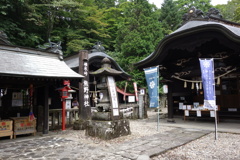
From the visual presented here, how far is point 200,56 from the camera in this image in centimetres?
1062

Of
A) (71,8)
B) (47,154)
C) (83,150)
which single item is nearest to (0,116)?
(47,154)

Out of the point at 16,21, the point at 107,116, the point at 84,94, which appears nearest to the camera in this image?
the point at 107,116

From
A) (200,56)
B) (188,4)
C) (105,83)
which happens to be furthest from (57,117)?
(188,4)

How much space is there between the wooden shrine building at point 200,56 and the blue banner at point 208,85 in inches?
75.7

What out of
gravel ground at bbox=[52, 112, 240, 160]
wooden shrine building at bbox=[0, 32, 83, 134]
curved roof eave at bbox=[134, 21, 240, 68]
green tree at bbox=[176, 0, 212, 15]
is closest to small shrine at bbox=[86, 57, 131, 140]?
gravel ground at bbox=[52, 112, 240, 160]

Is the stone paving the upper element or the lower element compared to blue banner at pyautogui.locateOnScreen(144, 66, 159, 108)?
lower

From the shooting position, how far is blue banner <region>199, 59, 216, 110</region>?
654 cm

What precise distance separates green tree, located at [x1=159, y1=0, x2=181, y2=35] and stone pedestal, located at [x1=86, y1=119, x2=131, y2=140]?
23.5m

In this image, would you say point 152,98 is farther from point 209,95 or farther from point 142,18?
point 142,18

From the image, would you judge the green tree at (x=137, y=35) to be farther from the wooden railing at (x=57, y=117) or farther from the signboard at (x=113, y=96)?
A: the signboard at (x=113, y=96)

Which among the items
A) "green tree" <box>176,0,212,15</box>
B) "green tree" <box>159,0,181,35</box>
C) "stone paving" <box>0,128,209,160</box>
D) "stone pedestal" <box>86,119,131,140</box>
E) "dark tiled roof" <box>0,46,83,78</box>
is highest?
"green tree" <box>176,0,212,15</box>

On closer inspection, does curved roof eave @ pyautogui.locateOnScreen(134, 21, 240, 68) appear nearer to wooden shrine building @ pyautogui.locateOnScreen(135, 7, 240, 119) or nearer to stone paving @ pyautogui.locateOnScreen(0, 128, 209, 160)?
wooden shrine building @ pyautogui.locateOnScreen(135, 7, 240, 119)

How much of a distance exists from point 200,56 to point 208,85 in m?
4.61

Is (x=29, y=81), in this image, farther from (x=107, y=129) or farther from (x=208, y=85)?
(x=208, y=85)
